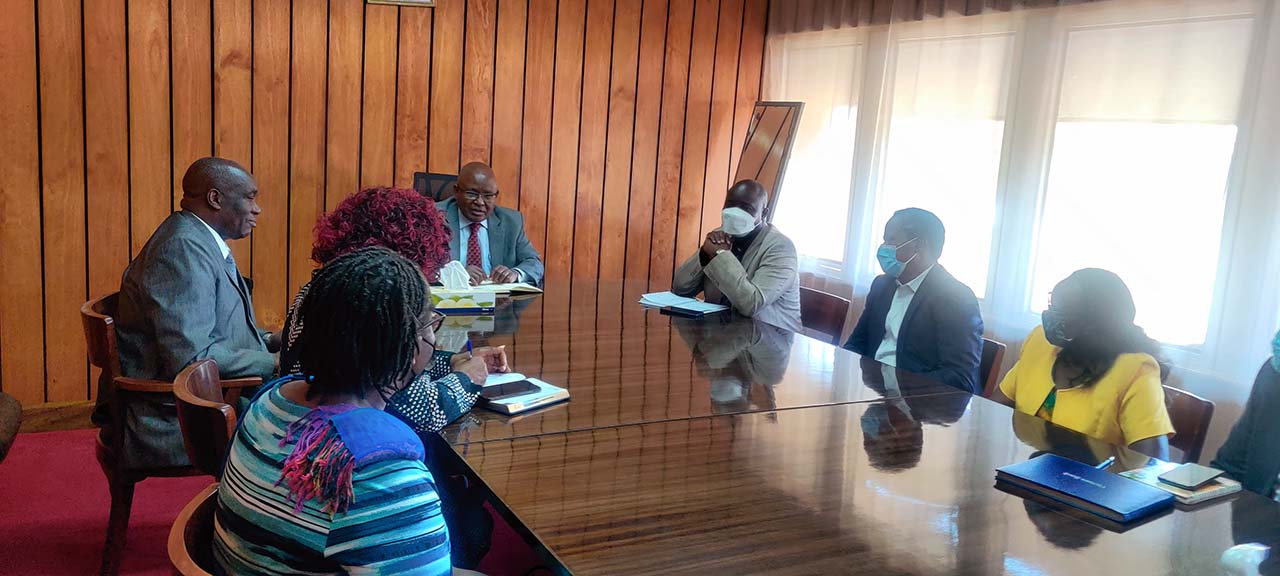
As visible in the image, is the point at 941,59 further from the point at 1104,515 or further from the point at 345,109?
the point at 1104,515

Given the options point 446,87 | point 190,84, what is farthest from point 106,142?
point 446,87

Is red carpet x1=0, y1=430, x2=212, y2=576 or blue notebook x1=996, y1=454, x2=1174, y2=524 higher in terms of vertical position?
blue notebook x1=996, y1=454, x2=1174, y2=524

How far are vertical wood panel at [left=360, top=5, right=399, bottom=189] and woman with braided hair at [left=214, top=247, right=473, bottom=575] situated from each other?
3.53 metres

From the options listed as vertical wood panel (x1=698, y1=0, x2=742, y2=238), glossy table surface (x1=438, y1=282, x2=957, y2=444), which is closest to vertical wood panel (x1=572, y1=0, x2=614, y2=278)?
vertical wood panel (x1=698, y1=0, x2=742, y2=238)

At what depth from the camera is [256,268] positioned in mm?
4641

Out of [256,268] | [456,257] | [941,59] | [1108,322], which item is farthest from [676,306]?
[256,268]

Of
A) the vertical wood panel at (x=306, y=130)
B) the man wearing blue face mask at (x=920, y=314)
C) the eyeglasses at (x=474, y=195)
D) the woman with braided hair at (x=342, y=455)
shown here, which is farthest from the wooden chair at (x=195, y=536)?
the vertical wood panel at (x=306, y=130)

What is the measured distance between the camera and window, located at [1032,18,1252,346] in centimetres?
349

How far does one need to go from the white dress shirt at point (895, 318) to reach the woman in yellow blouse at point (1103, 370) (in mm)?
793

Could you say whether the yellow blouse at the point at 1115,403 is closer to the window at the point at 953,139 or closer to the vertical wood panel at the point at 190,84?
the window at the point at 953,139

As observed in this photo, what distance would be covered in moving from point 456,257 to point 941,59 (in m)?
2.52

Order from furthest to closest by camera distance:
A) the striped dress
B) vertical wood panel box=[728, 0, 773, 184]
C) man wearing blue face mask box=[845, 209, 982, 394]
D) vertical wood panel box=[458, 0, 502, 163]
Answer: vertical wood panel box=[728, 0, 773, 184]
vertical wood panel box=[458, 0, 502, 163]
man wearing blue face mask box=[845, 209, 982, 394]
the striped dress

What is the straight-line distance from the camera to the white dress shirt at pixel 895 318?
3312 millimetres

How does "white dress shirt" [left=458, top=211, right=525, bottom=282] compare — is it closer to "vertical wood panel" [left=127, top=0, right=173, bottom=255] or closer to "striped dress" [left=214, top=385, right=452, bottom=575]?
"vertical wood panel" [left=127, top=0, right=173, bottom=255]
